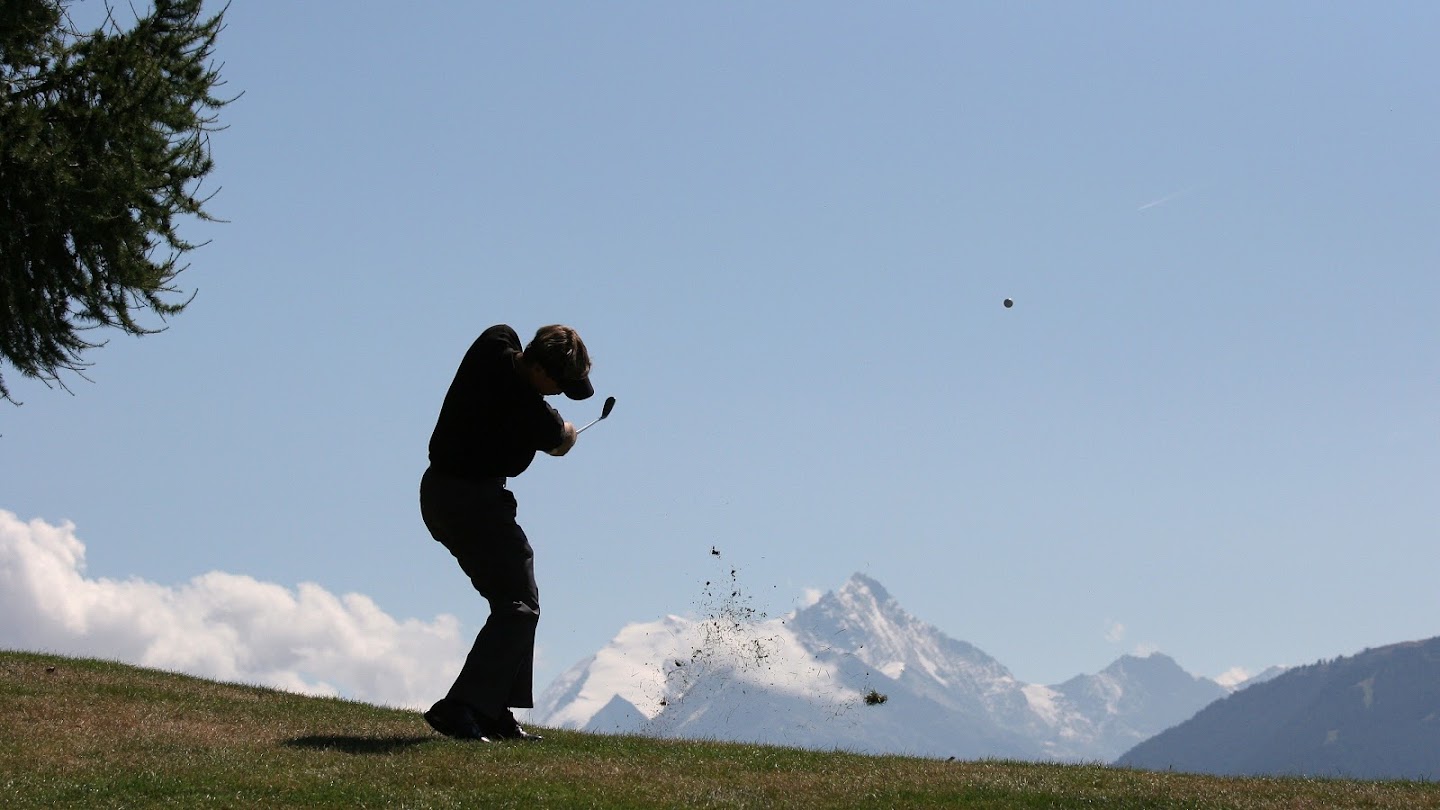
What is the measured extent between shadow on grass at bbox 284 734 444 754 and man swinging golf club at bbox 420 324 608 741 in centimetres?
40

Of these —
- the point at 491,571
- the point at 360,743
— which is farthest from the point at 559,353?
the point at 360,743

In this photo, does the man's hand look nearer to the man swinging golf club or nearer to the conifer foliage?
the man swinging golf club

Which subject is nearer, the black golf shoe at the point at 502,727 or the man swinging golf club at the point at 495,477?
the man swinging golf club at the point at 495,477

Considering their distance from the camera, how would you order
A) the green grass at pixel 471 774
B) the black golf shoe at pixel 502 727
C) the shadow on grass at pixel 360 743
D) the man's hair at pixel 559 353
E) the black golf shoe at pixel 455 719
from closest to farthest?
the green grass at pixel 471 774 < the man's hair at pixel 559 353 < the shadow on grass at pixel 360 743 < the black golf shoe at pixel 455 719 < the black golf shoe at pixel 502 727

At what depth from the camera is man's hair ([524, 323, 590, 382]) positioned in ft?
43.7

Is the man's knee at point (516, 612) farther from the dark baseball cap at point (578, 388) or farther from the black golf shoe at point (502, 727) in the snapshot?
the dark baseball cap at point (578, 388)

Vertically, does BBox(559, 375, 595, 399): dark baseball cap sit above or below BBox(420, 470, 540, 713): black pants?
above

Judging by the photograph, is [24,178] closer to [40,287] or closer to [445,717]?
[40,287]

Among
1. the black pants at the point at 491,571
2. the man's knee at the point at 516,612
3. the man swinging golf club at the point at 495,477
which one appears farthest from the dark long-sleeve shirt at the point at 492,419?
the man's knee at the point at 516,612

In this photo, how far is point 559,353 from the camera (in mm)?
13289

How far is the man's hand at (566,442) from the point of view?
13.5 metres

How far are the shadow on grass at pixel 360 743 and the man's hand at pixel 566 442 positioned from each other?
3044 mm

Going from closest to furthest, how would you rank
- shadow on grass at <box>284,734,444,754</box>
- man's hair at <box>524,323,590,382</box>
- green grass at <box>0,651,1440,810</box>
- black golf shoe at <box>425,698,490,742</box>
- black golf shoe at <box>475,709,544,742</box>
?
green grass at <box>0,651,1440,810</box>
man's hair at <box>524,323,590,382</box>
shadow on grass at <box>284,734,444,754</box>
black golf shoe at <box>425,698,490,742</box>
black golf shoe at <box>475,709,544,742</box>

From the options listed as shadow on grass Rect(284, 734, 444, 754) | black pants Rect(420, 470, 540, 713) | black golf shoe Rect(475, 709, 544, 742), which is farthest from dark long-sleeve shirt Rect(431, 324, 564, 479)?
shadow on grass Rect(284, 734, 444, 754)
